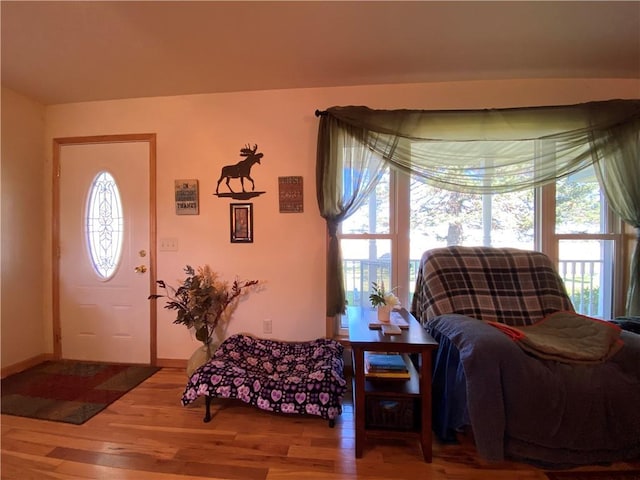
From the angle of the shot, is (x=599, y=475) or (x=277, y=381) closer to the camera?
(x=599, y=475)

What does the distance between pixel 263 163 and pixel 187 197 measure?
2.37 ft

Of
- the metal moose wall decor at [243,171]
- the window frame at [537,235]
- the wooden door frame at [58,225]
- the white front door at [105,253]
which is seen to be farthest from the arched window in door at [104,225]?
the window frame at [537,235]

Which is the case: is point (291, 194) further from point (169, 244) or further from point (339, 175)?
point (169, 244)

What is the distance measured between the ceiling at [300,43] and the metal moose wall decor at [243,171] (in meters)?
0.53

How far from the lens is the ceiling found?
1.38 m

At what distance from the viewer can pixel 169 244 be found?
87.4 inches

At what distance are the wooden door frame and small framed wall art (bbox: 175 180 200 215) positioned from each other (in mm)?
229

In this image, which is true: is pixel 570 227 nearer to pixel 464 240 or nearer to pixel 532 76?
pixel 464 240

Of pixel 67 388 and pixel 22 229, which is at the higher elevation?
pixel 22 229

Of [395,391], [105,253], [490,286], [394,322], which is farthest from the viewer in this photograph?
[105,253]

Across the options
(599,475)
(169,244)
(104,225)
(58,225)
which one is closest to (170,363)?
(169,244)

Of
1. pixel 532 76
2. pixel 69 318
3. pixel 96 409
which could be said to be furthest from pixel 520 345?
pixel 69 318

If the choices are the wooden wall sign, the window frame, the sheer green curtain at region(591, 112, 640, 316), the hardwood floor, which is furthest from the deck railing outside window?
the hardwood floor

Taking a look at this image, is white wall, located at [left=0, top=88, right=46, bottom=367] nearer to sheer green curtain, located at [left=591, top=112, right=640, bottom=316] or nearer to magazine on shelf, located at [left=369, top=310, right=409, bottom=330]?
magazine on shelf, located at [left=369, top=310, right=409, bottom=330]
